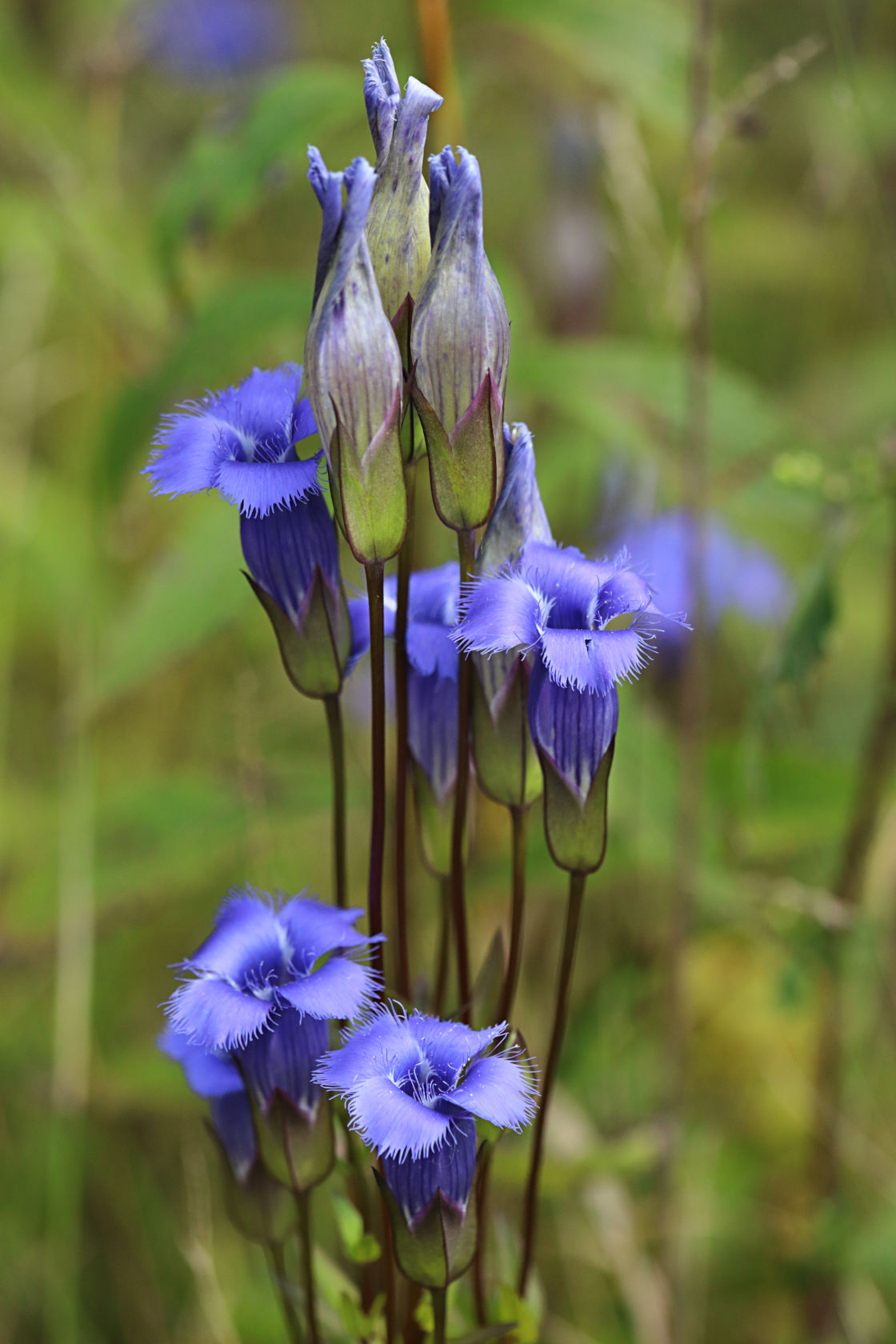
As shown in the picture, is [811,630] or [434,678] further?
[811,630]

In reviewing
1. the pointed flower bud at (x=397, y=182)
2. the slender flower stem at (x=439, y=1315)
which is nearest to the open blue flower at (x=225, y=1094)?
the slender flower stem at (x=439, y=1315)

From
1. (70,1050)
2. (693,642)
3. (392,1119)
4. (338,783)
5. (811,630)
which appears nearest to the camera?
(392,1119)

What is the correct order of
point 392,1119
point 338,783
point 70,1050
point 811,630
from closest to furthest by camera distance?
point 392,1119 → point 338,783 → point 811,630 → point 70,1050

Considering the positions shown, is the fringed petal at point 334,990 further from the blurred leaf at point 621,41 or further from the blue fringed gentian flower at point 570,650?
the blurred leaf at point 621,41

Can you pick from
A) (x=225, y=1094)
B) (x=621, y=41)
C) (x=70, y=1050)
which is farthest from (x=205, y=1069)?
(x=621, y=41)

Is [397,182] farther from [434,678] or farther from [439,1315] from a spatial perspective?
[439,1315]

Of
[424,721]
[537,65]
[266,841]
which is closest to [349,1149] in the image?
[424,721]
